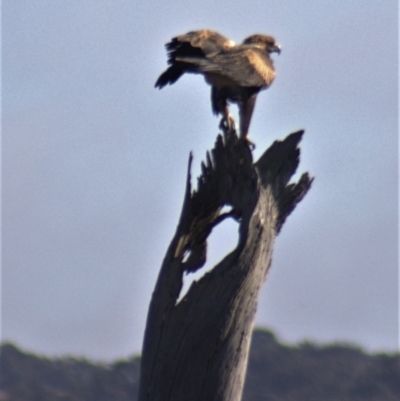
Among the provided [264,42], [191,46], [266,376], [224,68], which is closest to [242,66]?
[224,68]

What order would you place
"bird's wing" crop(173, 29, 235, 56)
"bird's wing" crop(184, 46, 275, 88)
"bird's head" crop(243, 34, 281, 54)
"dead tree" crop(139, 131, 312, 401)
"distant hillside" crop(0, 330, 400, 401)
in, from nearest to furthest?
1. "dead tree" crop(139, 131, 312, 401)
2. "bird's wing" crop(184, 46, 275, 88)
3. "bird's wing" crop(173, 29, 235, 56)
4. "bird's head" crop(243, 34, 281, 54)
5. "distant hillside" crop(0, 330, 400, 401)

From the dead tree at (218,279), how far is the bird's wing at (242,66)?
3.98 feet

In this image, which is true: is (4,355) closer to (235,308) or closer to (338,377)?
(338,377)

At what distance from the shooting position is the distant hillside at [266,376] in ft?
164

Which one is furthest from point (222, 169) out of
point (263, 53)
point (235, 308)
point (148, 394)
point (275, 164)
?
point (263, 53)

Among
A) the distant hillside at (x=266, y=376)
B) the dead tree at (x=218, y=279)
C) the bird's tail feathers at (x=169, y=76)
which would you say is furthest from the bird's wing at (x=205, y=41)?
the distant hillside at (x=266, y=376)

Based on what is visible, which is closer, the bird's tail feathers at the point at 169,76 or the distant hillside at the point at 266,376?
the bird's tail feathers at the point at 169,76

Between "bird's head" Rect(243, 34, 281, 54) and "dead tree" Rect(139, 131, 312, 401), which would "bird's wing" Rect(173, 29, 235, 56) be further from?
"dead tree" Rect(139, 131, 312, 401)

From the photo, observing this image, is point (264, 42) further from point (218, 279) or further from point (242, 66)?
point (218, 279)

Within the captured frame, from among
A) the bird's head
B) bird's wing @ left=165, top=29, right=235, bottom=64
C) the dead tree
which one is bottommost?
the dead tree

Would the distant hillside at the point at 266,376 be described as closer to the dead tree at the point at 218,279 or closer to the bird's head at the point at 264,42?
the bird's head at the point at 264,42

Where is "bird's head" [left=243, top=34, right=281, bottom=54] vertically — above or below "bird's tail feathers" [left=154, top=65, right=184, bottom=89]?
above

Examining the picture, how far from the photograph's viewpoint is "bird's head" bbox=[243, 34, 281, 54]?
43.6 ft

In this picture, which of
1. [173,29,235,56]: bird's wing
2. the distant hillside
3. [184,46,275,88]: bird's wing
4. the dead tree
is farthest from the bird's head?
the distant hillside
